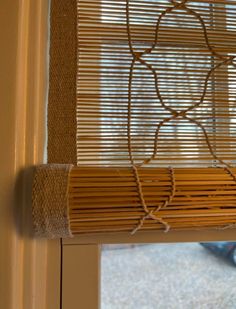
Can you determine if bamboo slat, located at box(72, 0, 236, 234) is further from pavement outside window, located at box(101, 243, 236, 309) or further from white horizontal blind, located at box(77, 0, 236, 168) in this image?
pavement outside window, located at box(101, 243, 236, 309)

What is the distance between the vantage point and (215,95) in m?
0.54

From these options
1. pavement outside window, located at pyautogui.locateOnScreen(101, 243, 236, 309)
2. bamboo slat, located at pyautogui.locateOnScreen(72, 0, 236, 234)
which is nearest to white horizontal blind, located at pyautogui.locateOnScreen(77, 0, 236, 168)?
bamboo slat, located at pyautogui.locateOnScreen(72, 0, 236, 234)

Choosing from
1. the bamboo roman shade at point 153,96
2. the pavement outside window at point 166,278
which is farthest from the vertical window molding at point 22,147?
the pavement outside window at point 166,278

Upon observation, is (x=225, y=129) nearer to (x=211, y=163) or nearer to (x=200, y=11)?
(x=211, y=163)

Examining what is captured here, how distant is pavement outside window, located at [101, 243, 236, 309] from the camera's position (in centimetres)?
60

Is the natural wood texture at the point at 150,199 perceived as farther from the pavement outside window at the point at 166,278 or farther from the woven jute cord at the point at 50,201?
the pavement outside window at the point at 166,278

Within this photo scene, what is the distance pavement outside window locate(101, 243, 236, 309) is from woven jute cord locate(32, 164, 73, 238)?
0.20 m

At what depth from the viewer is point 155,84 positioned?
523 millimetres

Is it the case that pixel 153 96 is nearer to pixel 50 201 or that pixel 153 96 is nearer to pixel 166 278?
pixel 50 201

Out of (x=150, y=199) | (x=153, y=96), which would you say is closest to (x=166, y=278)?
(x=150, y=199)

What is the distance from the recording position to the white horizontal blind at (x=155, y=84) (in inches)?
20.1

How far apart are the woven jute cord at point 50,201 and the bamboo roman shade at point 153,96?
55 millimetres

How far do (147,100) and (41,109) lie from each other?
177 millimetres

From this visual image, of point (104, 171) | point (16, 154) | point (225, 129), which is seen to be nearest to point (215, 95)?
point (225, 129)
